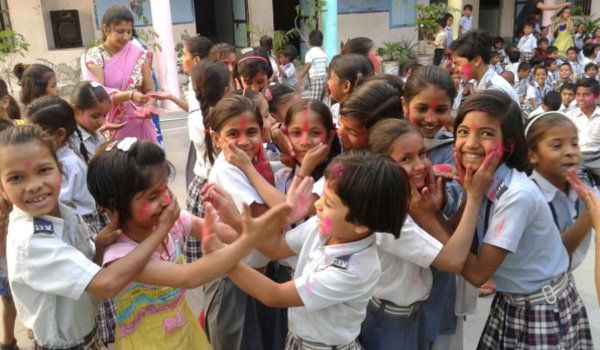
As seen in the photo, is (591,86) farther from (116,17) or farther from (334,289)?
(334,289)

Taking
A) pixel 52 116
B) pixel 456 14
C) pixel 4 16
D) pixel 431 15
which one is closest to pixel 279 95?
pixel 52 116

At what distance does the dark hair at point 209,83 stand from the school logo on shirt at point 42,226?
136 centimetres

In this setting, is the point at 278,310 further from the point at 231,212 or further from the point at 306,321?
the point at 231,212

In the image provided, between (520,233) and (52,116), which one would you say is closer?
(520,233)

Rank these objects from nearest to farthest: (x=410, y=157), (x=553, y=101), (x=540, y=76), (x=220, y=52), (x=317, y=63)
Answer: (x=410, y=157)
(x=220, y=52)
(x=553, y=101)
(x=540, y=76)
(x=317, y=63)

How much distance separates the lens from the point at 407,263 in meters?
1.55

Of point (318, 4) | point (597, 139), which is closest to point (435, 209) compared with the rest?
point (597, 139)

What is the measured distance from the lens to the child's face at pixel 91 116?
8.62 ft

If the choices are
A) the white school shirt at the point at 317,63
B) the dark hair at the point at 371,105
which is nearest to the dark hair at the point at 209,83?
the dark hair at the point at 371,105

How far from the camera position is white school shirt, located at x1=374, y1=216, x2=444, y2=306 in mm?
1455

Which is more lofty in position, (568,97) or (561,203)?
(561,203)

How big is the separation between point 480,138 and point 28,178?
121cm

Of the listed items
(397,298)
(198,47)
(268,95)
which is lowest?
(397,298)

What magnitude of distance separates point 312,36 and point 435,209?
5.56 m
